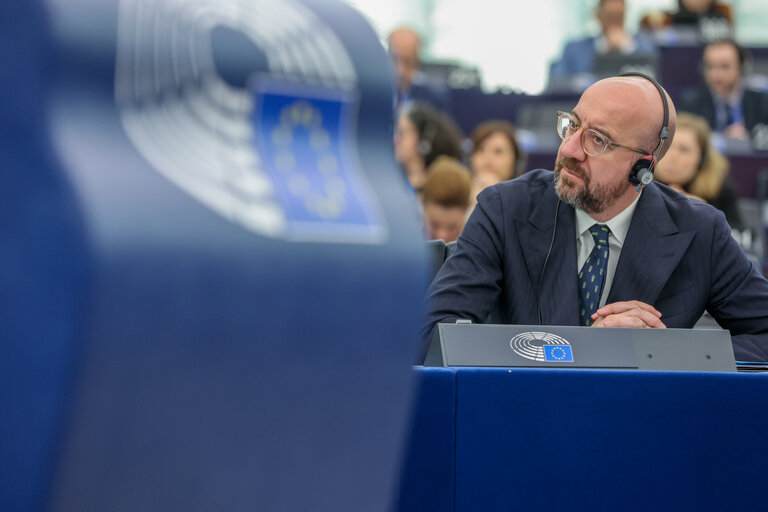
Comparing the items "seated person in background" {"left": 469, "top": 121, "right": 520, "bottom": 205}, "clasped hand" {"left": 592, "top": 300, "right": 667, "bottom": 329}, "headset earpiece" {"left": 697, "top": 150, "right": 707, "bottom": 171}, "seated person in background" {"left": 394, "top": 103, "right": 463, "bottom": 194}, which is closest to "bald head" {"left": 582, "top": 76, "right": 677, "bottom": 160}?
"clasped hand" {"left": 592, "top": 300, "right": 667, "bottom": 329}

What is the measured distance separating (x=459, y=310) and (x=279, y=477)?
50.7 inches

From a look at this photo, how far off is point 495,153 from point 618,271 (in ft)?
8.54

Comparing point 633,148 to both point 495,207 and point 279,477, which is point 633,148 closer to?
point 495,207

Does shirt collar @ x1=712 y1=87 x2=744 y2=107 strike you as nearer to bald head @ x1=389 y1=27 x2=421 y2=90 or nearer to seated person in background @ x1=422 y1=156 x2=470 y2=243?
bald head @ x1=389 y1=27 x2=421 y2=90

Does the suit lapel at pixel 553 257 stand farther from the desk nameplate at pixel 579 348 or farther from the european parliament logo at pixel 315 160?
the european parliament logo at pixel 315 160

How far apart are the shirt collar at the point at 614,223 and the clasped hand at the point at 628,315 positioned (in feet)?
0.80

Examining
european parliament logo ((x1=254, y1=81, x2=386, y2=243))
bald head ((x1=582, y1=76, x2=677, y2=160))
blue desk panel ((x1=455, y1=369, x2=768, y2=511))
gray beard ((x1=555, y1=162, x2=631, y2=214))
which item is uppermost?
european parliament logo ((x1=254, y1=81, x2=386, y2=243))

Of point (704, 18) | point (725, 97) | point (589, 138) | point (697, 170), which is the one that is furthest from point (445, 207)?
point (704, 18)

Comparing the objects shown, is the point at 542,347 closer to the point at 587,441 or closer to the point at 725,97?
the point at 587,441

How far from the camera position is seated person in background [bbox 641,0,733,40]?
7.52m

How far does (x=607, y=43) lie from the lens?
267 inches

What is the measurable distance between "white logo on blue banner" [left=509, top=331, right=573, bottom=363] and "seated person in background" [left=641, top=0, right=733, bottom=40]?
21.3 feet

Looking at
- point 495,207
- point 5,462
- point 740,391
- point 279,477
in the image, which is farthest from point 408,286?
point 495,207

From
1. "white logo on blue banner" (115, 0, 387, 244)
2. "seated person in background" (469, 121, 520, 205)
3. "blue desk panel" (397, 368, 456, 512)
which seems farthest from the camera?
"seated person in background" (469, 121, 520, 205)
